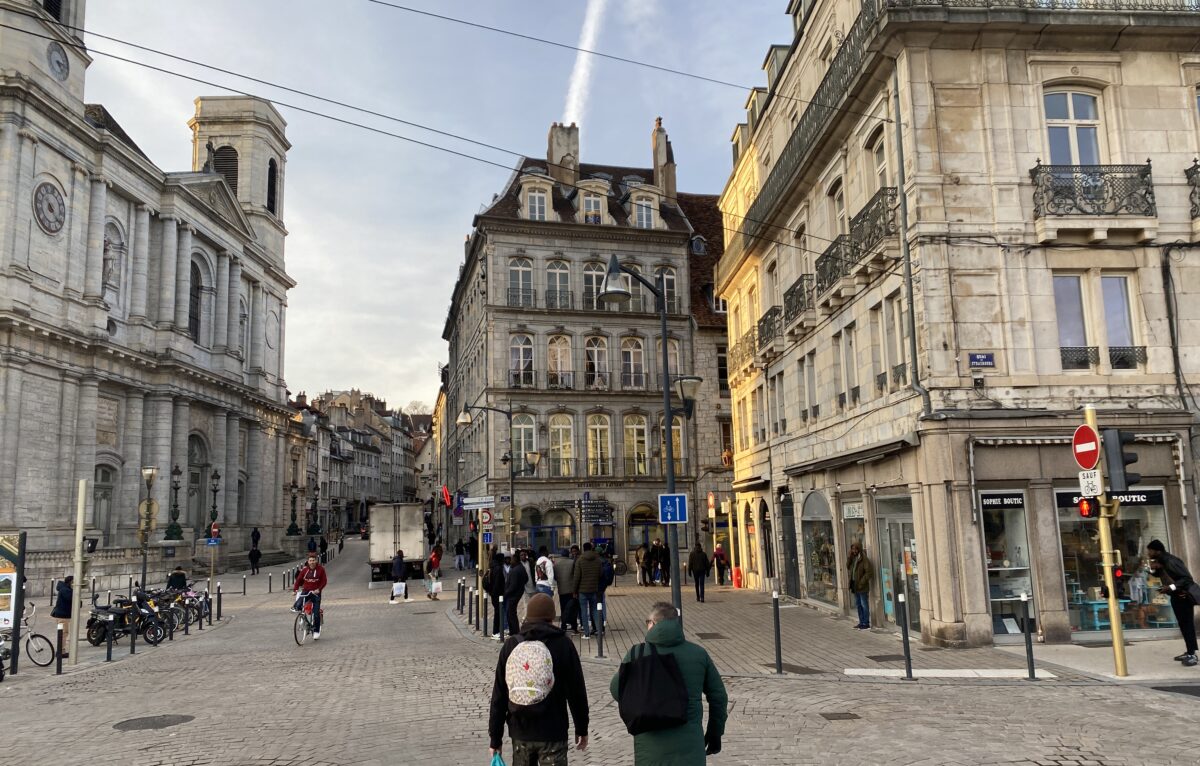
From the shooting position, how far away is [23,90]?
35562mm

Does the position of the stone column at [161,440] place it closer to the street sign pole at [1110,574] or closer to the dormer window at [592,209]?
the dormer window at [592,209]

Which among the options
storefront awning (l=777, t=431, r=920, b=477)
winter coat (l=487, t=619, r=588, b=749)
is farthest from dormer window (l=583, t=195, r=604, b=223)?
winter coat (l=487, t=619, r=588, b=749)

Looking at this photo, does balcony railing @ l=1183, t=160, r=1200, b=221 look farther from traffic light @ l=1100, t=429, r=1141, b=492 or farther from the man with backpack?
the man with backpack

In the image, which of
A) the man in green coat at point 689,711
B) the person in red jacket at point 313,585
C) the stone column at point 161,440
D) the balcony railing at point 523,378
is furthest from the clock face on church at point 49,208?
the man in green coat at point 689,711

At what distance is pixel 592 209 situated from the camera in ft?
151

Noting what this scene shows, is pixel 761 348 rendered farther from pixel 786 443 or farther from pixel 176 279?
pixel 176 279

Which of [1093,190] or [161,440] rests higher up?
[1093,190]

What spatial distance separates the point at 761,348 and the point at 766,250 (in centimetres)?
294

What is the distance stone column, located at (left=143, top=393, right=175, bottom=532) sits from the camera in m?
45.0

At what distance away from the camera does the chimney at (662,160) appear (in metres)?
50.8

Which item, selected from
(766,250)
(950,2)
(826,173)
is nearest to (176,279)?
(766,250)

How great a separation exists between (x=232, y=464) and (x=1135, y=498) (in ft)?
170

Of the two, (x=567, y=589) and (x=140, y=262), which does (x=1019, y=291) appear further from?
(x=140, y=262)

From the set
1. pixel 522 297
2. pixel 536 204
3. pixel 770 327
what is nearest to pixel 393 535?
pixel 522 297
